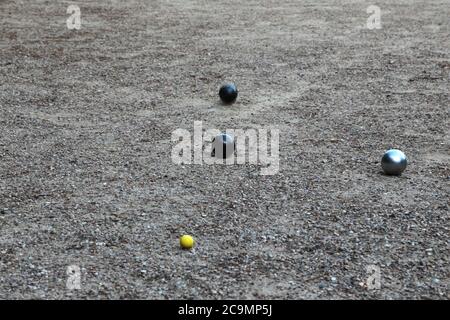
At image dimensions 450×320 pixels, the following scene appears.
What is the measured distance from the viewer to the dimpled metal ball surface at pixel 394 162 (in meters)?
6.27

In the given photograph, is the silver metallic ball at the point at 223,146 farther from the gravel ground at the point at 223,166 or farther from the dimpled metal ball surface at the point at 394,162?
the dimpled metal ball surface at the point at 394,162

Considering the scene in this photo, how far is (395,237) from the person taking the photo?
5227 millimetres

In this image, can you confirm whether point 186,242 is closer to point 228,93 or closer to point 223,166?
point 223,166

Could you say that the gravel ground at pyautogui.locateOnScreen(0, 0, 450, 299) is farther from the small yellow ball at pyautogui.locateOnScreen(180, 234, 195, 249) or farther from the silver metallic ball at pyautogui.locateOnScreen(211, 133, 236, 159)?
the silver metallic ball at pyautogui.locateOnScreen(211, 133, 236, 159)

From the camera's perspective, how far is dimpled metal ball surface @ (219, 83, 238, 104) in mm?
8320

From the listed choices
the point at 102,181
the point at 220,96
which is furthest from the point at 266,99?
the point at 102,181

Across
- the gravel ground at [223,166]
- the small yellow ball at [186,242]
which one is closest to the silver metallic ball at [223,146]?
the gravel ground at [223,166]

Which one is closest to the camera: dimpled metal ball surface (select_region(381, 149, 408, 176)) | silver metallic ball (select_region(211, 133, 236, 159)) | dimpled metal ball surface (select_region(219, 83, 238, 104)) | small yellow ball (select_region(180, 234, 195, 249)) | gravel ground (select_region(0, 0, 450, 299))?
gravel ground (select_region(0, 0, 450, 299))

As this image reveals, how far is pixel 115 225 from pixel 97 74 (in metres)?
4.66

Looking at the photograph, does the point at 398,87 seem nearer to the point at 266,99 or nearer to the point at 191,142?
the point at 266,99

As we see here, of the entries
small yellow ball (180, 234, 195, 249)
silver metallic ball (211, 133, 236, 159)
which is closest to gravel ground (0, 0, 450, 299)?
small yellow ball (180, 234, 195, 249)

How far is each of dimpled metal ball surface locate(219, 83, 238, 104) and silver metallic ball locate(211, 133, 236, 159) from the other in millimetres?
1638

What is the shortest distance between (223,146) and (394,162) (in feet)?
5.15

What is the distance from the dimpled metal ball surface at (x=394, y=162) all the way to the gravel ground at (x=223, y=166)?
87mm
